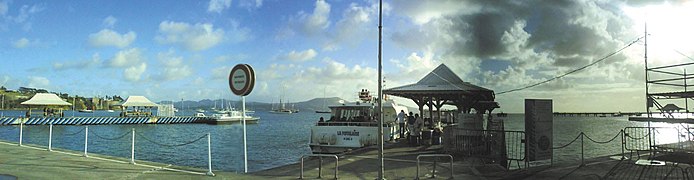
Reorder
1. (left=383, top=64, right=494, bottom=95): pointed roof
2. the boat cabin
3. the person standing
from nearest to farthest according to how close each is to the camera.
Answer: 1. (left=383, top=64, right=494, bottom=95): pointed roof
2. the person standing
3. the boat cabin

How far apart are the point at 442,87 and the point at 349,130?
5.94 m

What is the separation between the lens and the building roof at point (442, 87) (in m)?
22.6

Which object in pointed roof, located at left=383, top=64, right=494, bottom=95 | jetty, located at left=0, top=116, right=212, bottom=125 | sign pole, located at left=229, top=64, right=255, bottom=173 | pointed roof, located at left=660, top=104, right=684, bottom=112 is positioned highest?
pointed roof, located at left=383, top=64, right=494, bottom=95

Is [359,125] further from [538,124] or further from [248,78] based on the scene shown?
[248,78]

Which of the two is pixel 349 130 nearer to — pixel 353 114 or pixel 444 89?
pixel 353 114

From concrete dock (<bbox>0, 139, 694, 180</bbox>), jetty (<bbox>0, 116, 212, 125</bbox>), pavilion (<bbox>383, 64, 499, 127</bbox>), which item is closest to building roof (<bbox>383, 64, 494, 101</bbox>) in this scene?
pavilion (<bbox>383, 64, 499, 127</bbox>)

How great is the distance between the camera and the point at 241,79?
1084cm

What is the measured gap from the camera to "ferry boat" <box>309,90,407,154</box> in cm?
2548

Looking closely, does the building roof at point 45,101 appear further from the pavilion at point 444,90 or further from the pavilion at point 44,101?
the pavilion at point 444,90

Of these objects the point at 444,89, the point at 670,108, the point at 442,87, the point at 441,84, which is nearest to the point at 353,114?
the point at 441,84

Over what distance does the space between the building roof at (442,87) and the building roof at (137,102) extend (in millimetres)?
76009

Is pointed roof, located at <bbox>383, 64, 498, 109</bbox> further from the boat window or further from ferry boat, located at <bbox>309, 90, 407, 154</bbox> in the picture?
the boat window

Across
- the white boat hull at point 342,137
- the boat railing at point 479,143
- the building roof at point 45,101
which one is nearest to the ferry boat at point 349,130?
the white boat hull at point 342,137

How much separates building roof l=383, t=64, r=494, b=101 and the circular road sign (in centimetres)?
1302
